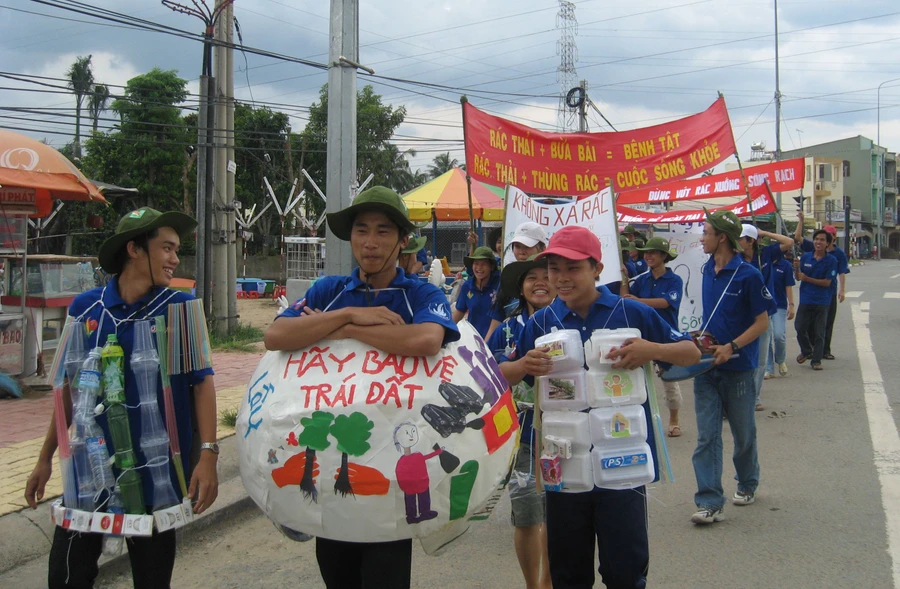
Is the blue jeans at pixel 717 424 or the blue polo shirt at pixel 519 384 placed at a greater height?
the blue polo shirt at pixel 519 384

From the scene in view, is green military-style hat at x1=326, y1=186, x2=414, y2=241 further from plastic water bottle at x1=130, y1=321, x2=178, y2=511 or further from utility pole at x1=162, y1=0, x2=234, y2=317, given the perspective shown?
utility pole at x1=162, y1=0, x2=234, y2=317

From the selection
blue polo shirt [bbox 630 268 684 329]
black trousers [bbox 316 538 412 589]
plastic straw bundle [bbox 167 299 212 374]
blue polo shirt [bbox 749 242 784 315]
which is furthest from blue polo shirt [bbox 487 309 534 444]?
blue polo shirt [bbox 749 242 784 315]

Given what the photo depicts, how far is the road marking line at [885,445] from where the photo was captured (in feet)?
14.1

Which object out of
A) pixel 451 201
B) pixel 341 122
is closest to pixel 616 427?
pixel 341 122

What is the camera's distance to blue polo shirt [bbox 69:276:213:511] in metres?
2.56

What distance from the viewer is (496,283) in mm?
5484

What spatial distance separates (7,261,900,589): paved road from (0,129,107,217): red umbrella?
407cm

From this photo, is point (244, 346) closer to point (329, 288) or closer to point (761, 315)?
point (761, 315)

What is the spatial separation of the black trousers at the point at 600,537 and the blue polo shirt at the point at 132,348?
4.56ft

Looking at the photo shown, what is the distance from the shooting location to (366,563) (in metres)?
2.26

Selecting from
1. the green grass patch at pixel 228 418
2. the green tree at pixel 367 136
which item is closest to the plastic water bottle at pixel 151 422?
the green grass patch at pixel 228 418

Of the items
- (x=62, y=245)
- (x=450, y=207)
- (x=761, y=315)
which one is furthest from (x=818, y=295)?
(x=62, y=245)

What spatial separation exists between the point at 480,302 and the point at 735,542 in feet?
7.38

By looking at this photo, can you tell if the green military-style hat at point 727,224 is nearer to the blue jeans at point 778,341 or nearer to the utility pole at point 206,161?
the blue jeans at point 778,341
